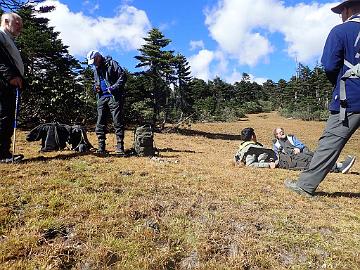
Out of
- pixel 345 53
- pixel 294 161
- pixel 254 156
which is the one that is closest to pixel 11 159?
pixel 254 156

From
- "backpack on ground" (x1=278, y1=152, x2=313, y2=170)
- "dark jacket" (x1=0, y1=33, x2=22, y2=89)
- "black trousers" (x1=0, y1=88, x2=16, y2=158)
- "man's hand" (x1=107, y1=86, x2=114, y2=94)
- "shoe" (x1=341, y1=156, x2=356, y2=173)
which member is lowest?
"shoe" (x1=341, y1=156, x2=356, y2=173)

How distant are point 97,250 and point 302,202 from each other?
266 centimetres

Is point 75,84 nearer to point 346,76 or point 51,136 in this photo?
point 51,136

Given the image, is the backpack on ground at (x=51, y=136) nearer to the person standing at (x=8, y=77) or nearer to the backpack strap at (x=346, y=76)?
the person standing at (x=8, y=77)

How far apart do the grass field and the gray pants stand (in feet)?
1.14

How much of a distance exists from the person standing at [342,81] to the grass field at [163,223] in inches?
25.8

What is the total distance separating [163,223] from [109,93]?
455 cm

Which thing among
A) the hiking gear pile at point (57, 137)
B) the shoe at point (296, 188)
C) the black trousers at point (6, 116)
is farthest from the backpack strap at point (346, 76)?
the hiking gear pile at point (57, 137)

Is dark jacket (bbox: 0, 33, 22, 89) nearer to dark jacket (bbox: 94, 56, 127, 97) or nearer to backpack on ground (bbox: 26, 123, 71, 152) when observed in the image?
backpack on ground (bbox: 26, 123, 71, 152)

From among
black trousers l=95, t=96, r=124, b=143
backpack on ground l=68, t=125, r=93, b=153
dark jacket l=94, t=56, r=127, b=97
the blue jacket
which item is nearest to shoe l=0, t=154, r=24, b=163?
backpack on ground l=68, t=125, r=93, b=153

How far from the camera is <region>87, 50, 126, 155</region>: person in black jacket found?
289 inches

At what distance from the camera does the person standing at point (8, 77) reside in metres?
5.51

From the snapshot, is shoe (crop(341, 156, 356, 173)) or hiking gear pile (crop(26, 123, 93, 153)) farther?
shoe (crop(341, 156, 356, 173))

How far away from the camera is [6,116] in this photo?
5.61m
